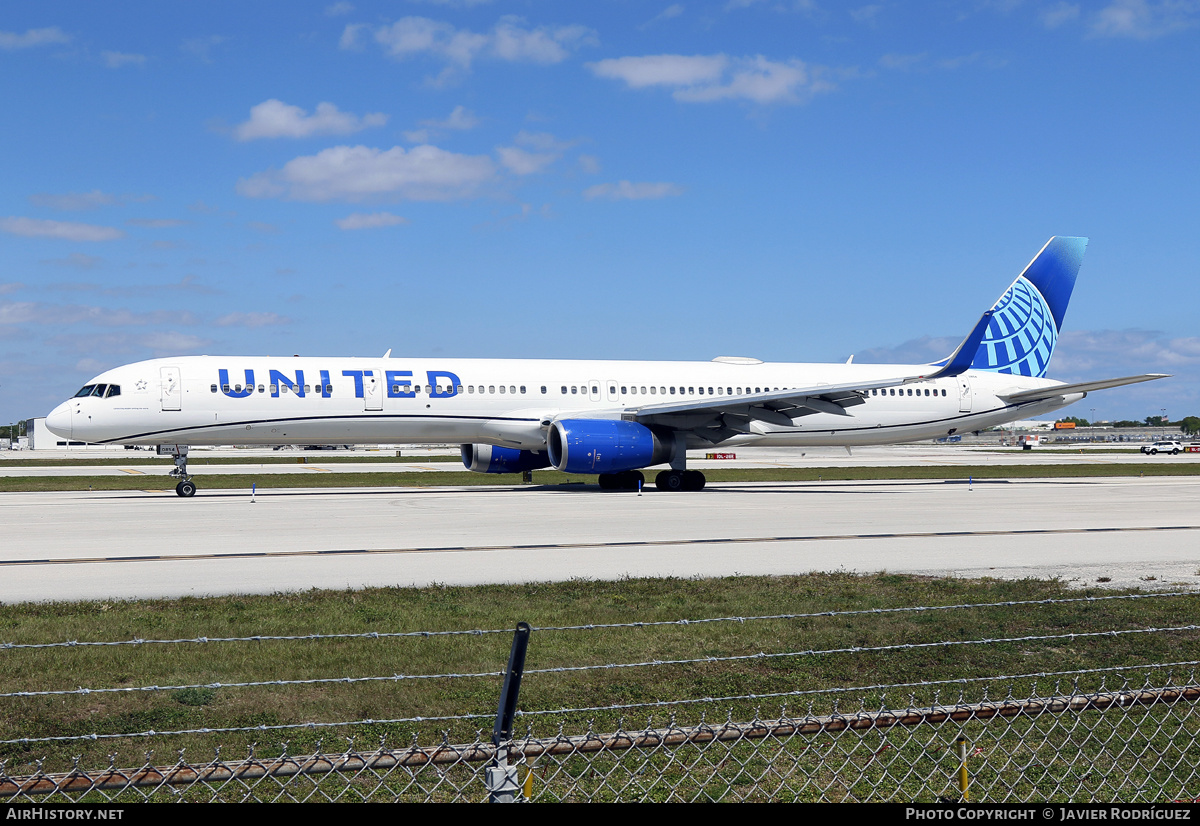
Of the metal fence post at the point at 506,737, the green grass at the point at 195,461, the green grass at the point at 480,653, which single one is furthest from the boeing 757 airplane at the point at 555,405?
the green grass at the point at 195,461

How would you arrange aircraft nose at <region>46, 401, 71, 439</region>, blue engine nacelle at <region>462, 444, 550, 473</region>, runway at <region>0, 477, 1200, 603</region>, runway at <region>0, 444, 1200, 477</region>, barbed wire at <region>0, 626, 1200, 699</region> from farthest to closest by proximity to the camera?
runway at <region>0, 444, 1200, 477</region> < blue engine nacelle at <region>462, 444, 550, 473</region> < aircraft nose at <region>46, 401, 71, 439</region> < runway at <region>0, 477, 1200, 603</region> < barbed wire at <region>0, 626, 1200, 699</region>

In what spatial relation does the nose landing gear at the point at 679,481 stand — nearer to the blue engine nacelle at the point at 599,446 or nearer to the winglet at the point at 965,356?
the blue engine nacelle at the point at 599,446

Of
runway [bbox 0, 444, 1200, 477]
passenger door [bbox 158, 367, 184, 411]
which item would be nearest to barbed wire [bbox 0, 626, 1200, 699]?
passenger door [bbox 158, 367, 184, 411]

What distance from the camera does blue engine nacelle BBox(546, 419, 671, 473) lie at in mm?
29703

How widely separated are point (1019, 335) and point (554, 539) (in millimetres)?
29399

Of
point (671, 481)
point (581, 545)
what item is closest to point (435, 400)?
point (671, 481)

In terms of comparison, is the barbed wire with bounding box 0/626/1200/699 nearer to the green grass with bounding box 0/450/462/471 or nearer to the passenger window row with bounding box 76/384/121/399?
the passenger window row with bounding box 76/384/121/399

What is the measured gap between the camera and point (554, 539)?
17844 millimetres

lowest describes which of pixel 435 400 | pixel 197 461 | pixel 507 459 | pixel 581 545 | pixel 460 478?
pixel 581 545

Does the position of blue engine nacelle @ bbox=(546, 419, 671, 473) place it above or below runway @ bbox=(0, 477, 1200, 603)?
above

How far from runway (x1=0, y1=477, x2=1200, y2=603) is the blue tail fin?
11.4 metres

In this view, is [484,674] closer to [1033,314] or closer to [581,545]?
[581,545]
